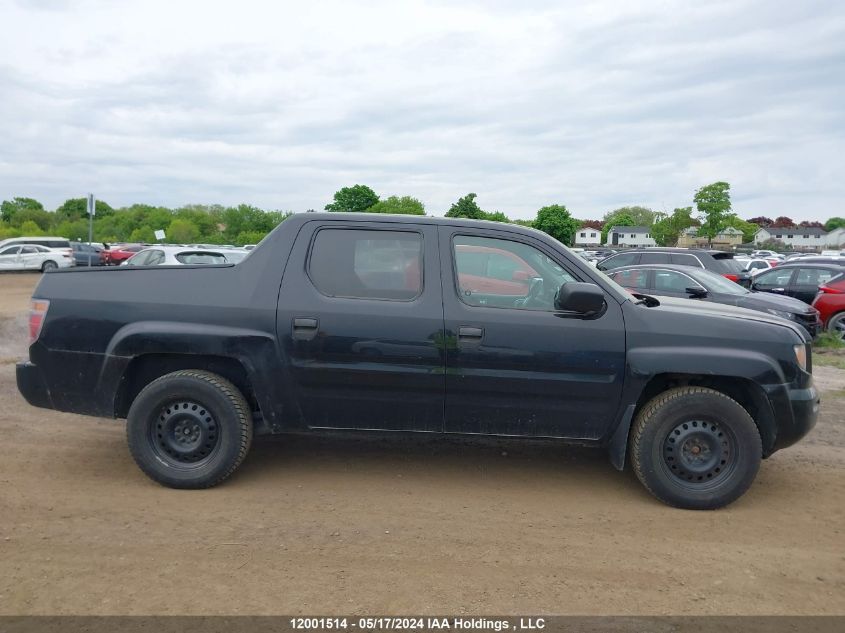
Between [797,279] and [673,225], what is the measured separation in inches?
2397

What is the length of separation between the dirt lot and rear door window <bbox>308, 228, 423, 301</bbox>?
138cm

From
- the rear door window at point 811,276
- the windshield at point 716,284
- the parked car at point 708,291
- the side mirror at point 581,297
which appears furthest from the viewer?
the rear door window at point 811,276

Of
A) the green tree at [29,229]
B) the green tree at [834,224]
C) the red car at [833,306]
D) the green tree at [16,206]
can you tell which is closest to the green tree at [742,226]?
the green tree at [834,224]

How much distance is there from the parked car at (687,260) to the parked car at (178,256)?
8.44 metres

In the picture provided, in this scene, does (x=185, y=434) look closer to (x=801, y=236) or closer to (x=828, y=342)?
(x=828, y=342)

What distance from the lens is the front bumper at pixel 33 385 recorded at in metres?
4.96

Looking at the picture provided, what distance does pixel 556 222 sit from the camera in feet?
197

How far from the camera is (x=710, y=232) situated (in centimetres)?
6838

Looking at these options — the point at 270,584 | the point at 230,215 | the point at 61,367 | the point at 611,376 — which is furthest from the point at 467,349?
the point at 230,215

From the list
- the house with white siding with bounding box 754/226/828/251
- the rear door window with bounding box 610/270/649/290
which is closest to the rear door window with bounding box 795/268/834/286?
the rear door window with bounding box 610/270/649/290

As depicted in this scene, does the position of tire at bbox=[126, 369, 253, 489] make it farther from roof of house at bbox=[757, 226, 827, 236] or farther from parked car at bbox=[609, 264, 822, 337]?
roof of house at bbox=[757, 226, 827, 236]

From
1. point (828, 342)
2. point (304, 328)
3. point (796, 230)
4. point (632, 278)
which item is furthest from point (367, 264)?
point (796, 230)

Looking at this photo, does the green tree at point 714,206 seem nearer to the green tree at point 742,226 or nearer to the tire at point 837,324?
the green tree at point 742,226
